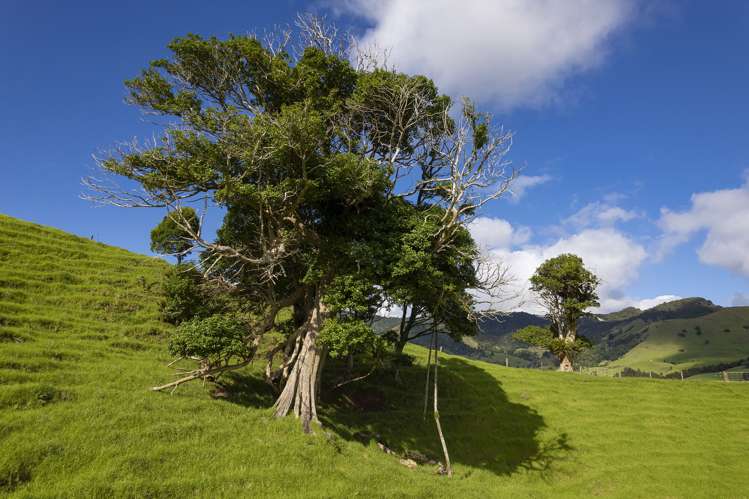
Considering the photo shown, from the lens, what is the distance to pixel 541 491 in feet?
79.0

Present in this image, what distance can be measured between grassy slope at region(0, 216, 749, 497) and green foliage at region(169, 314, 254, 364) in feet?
7.21

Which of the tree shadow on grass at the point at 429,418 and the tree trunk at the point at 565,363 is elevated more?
the tree trunk at the point at 565,363

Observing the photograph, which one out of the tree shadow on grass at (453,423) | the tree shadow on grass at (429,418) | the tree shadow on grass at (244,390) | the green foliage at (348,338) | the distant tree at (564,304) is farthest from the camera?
the distant tree at (564,304)

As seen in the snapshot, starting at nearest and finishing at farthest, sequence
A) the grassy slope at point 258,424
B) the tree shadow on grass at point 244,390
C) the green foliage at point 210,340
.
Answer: the grassy slope at point 258,424, the green foliage at point 210,340, the tree shadow on grass at point 244,390

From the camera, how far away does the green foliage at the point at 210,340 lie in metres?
20.6

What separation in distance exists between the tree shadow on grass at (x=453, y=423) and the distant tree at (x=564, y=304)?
17731 mm

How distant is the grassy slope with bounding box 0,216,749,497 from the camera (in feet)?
42.4

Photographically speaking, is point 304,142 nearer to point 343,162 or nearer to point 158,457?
point 343,162

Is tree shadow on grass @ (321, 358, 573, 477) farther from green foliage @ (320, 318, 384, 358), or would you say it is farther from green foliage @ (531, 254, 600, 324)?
green foliage @ (531, 254, 600, 324)

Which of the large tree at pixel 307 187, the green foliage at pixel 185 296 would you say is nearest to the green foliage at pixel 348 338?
the large tree at pixel 307 187

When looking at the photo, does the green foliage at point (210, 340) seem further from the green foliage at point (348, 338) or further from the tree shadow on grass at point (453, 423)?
the tree shadow on grass at point (453, 423)

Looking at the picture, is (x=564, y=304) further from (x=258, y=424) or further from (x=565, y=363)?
(x=258, y=424)

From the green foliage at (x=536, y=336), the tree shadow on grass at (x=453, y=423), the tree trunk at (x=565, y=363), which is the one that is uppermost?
the green foliage at (x=536, y=336)

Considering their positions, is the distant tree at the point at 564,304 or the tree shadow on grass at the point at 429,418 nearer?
the tree shadow on grass at the point at 429,418
